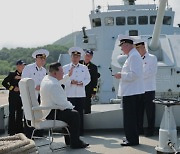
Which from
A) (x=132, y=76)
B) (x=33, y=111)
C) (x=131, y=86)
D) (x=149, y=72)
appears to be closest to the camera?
(x=33, y=111)

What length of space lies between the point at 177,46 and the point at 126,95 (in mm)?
4072

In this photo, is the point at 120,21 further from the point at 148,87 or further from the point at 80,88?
the point at 148,87

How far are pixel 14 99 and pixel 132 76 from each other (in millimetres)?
2387

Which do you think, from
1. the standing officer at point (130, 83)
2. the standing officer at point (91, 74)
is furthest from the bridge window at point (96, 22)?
the standing officer at point (130, 83)

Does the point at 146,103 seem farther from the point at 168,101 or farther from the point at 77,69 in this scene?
the point at 168,101

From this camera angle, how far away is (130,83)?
550cm

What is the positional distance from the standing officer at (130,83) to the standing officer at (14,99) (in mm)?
2061

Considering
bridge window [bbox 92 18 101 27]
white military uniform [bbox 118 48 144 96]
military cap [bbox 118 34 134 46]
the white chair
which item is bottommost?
the white chair

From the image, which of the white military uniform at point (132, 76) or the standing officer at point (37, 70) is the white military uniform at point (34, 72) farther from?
the white military uniform at point (132, 76)

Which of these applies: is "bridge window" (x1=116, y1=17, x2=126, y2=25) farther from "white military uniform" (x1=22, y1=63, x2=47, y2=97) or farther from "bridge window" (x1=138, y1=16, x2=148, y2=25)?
"white military uniform" (x1=22, y1=63, x2=47, y2=97)

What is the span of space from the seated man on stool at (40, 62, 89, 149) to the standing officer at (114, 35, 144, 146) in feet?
2.09

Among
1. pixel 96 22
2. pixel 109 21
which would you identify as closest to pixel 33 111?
pixel 109 21

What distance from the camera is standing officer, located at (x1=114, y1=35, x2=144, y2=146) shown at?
17.7ft

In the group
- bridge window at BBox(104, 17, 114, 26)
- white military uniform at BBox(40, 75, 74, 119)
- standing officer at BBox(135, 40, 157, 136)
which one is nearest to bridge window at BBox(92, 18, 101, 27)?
bridge window at BBox(104, 17, 114, 26)
